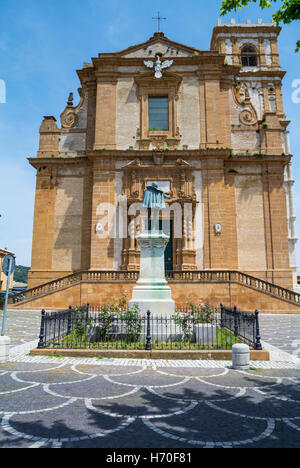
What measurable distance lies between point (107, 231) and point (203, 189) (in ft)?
25.9

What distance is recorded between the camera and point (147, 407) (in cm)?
508

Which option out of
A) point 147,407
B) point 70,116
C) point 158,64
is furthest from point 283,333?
point 70,116

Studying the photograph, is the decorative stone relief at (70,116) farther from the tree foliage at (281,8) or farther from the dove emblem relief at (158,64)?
the tree foliage at (281,8)

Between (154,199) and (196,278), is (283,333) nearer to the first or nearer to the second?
(154,199)

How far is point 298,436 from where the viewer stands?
4086 millimetres

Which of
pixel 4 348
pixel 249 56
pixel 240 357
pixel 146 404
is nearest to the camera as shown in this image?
Answer: pixel 146 404

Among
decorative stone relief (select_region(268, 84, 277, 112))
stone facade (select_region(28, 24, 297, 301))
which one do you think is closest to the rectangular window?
stone facade (select_region(28, 24, 297, 301))

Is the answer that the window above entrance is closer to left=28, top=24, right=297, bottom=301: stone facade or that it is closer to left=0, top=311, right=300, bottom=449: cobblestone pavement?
left=28, top=24, right=297, bottom=301: stone facade

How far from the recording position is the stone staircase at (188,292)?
19.5 meters

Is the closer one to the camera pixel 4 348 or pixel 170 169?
pixel 4 348

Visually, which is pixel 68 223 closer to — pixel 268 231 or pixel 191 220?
pixel 191 220

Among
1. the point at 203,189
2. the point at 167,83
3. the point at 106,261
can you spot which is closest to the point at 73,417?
the point at 106,261

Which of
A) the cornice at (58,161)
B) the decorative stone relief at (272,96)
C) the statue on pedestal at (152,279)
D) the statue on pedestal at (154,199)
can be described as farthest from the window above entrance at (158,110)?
the decorative stone relief at (272,96)

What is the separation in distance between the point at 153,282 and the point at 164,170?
14.7 meters
